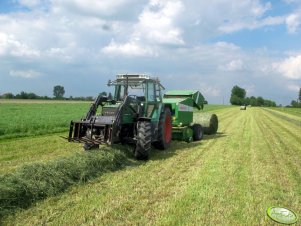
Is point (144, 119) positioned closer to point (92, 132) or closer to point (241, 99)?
point (92, 132)

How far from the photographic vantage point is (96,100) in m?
9.82

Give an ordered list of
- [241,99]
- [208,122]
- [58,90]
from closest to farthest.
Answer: [208,122] < [58,90] < [241,99]

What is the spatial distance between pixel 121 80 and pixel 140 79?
0.63m

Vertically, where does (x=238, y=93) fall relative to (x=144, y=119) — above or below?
above

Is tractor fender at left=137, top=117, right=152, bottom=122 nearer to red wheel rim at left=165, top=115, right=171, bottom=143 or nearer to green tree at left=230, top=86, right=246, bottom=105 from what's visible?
red wheel rim at left=165, top=115, right=171, bottom=143

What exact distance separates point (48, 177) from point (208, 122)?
10880 millimetres

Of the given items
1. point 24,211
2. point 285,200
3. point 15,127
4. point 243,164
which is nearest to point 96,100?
point 243,164

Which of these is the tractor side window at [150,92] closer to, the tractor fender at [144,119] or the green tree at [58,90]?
the tractor fender at [144,119]

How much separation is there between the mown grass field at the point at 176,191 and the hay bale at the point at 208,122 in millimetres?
5465

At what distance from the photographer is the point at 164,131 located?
35.9 feet

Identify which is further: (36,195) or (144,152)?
(144,152)

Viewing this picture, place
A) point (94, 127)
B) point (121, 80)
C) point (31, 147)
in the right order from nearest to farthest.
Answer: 1. point (94, 127)
2. point (121, 80)
3. point (31, 147)

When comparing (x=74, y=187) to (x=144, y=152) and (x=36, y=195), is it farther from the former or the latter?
(x=144, y=152)

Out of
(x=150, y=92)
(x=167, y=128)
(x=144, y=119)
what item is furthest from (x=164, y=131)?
(x=144, y=119)
